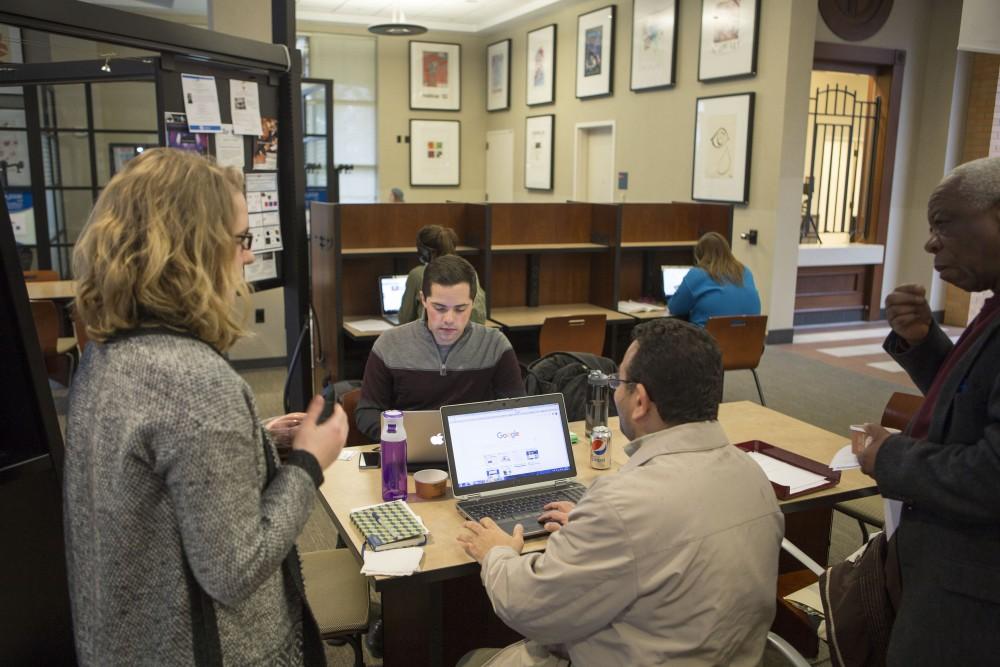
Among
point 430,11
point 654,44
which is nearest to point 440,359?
point 654,44

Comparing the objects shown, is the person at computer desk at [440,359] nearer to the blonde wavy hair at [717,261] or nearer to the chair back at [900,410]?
the chair back at [900,410]

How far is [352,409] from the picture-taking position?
8.96 feet

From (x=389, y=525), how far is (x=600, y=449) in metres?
0.68

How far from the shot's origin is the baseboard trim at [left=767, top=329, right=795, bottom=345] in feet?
23.6

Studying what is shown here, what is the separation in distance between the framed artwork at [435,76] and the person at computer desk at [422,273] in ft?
23.9

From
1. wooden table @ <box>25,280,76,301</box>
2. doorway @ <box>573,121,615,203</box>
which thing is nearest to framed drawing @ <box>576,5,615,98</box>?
doorway @ <box>573,121,615,203</box>

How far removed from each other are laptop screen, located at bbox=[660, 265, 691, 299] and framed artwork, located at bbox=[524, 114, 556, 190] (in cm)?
498

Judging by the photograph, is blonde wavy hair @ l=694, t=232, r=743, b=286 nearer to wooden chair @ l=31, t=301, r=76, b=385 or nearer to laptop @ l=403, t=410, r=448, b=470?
laptop @ l=403, t=410, r=448, b=470

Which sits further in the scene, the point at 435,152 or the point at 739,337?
the point at 435,152

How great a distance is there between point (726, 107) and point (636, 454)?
21.2 feet

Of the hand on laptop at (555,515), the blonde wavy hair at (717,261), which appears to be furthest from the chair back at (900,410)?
the blonde wavy hair at (717,261)

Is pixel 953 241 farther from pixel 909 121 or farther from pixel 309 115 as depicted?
pixel 309 115

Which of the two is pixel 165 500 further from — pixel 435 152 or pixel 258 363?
pixel 435 152

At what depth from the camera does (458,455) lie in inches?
76.8
